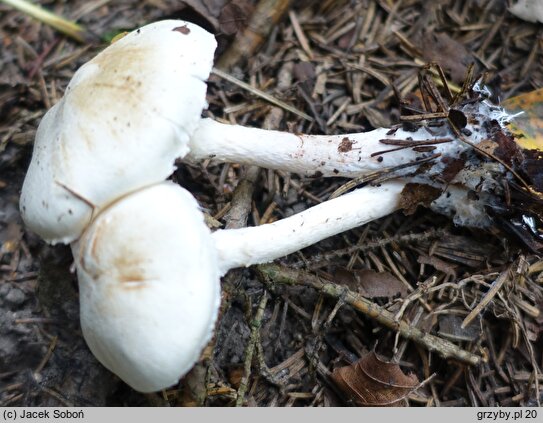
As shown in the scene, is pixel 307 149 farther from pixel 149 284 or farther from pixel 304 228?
pixel 149 284

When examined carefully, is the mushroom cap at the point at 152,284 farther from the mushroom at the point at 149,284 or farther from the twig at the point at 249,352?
the twig at the point at 249,352

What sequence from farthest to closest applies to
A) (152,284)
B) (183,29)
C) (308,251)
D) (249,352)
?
(308,251) → (249,352) → (183,29) → (152,284)

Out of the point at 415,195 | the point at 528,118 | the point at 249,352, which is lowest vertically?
the point at 249,352

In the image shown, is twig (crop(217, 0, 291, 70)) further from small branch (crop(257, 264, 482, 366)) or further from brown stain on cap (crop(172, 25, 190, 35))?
small branch (crop(257, 264, 482, 366))

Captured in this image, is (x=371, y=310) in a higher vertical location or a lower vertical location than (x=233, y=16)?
lower

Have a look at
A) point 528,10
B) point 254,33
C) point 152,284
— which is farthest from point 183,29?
point 528,10

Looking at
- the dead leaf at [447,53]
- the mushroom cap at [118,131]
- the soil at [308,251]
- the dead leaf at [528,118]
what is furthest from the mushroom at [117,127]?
the dead leaf at [528,118]

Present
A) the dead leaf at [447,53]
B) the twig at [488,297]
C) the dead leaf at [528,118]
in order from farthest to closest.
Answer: the dead leaf at [447,53], the dead leaf at [528,118], the twig at [488,297]
